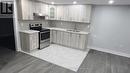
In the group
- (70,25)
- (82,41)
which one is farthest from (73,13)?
(82,41)

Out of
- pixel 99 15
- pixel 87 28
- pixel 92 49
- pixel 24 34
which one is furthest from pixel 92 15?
pixel 24 34

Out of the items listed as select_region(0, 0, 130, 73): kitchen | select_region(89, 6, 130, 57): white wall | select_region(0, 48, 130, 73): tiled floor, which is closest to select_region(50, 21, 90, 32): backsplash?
select_region(0, 0, 130, 73): kitchen

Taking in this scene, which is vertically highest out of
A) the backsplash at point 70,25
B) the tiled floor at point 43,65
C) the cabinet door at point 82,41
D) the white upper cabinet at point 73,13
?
the white upper cabinet at point 73,13

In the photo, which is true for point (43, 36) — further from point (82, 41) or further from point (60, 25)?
point (82, 41)

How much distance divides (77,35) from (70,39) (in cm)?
46

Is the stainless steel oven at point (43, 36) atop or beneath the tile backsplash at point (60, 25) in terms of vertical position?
beneath

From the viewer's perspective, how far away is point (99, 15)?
4.48 metres

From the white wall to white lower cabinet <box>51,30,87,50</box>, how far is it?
0.81m

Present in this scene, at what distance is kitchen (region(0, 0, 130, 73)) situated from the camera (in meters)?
3.27

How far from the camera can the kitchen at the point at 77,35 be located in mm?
3273

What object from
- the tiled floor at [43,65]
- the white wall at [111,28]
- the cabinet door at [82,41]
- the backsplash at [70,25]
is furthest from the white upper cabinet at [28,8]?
the white wall at [111,28]

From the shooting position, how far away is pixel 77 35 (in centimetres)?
438

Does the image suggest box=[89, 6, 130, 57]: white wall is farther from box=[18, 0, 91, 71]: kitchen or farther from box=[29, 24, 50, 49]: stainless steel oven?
box=[29, 24, 50, 49]: stainless steel oven

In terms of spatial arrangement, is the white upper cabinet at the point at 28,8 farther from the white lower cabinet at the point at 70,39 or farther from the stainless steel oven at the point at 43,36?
the white lower cabinet at the point at 70,39
